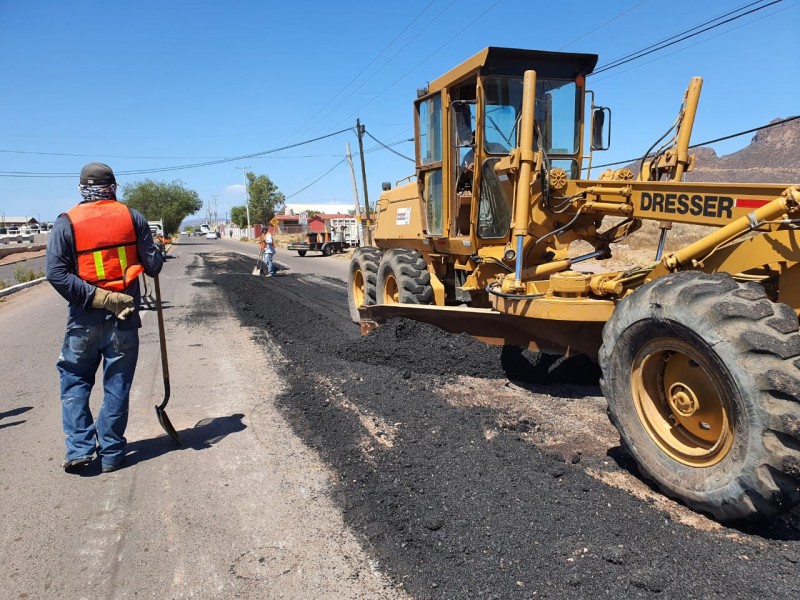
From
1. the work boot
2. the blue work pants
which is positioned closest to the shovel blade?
the blue work pants

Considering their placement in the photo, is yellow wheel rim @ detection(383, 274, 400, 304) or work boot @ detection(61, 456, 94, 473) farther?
yellow wheel rim @ detection(383, 274, 400, 304)

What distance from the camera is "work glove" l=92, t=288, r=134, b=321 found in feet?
12.6

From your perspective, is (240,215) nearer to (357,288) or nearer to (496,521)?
(357,288)

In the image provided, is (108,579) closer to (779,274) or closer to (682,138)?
(779,274)

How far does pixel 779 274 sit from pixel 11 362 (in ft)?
27.1

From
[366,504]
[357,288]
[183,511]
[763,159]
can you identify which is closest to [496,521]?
[366,504]

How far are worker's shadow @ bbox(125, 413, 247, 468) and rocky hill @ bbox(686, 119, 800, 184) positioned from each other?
45212 mm

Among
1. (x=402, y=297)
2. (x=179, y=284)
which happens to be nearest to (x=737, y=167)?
(x=179, y=284)

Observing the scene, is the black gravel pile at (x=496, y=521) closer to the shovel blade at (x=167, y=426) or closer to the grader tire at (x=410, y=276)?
the shovel blade at (x=167, y=426)

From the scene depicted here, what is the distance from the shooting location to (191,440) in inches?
179

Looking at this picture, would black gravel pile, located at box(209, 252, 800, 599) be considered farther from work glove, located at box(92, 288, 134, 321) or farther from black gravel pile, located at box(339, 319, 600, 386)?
work glove, located at box(92, 288, 134, 321)

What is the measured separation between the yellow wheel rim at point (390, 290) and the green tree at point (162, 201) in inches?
3083

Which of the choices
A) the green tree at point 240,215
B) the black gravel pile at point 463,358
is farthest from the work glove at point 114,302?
the green tree at point 240,215

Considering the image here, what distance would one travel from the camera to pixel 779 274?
140 inches
